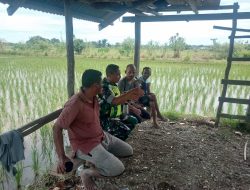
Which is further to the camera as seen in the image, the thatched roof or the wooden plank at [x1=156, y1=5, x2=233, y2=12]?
the wooden plank at [x1=156, y1=5, x2=233, y2=12]

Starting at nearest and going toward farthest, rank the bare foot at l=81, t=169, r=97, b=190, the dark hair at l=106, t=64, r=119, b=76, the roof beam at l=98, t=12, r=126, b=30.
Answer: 1. the bare foot at l=81, t=169, r=97, b=190
2. the dark hair at l=106, t=64, r=119, b=76
3. the roof beam at l=98, t=12, r=126, b=30

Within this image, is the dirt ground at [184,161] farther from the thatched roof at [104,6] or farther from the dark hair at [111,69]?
the thatched roof at [104,6]

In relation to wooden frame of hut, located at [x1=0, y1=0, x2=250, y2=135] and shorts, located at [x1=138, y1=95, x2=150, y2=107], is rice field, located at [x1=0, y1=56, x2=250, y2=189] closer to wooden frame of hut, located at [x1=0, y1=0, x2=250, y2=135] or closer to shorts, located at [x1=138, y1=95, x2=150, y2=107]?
wooden frame of hut, located at [x1=0, y1=0, x2=250, y2=135]

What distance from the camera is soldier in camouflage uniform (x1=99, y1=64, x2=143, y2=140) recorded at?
11.3 feet

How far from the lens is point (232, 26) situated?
520 cm

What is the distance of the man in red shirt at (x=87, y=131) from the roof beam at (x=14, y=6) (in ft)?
4.65

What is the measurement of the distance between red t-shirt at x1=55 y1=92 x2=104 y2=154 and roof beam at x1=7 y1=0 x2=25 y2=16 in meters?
1.50

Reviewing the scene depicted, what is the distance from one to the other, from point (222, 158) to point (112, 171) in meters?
1.87

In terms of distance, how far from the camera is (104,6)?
189 inches

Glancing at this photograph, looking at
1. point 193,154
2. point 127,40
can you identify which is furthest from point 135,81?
point 127,40

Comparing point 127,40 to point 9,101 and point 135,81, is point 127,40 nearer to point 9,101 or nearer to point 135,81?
point 9,101

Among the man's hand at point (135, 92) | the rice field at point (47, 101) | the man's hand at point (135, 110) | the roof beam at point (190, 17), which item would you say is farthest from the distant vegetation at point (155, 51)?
the man's hand at point (135, 92)

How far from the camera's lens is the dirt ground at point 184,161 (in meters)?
3.45

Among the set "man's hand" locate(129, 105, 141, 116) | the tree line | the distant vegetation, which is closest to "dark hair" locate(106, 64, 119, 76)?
"man's hand" locate(129, 105, 141, 116)
